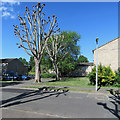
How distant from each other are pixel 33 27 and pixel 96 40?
10301mm

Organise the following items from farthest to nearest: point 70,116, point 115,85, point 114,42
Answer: point 114,42, point 115,85, point 70,116

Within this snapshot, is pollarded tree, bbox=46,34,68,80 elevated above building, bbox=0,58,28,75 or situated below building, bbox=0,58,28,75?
above

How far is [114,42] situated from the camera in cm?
2091

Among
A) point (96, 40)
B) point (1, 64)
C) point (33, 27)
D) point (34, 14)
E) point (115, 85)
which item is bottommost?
point (115, 85)

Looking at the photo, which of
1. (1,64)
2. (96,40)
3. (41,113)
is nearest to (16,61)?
(1,64)

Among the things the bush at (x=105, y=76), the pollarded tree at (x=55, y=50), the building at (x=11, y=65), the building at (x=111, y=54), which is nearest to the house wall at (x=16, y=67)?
the building at (x=11, y=65)

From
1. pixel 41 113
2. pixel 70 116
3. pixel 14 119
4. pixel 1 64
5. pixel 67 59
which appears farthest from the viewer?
pixel 1 64

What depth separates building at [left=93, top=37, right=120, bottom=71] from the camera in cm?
2050

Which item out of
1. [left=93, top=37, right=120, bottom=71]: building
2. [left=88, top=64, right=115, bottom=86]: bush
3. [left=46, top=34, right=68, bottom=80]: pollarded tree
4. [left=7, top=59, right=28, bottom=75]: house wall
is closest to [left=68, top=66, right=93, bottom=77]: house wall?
[left=46, top=34, right=68, bottom=80]: pollarded tree

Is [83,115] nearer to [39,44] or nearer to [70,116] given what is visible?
[70,116]

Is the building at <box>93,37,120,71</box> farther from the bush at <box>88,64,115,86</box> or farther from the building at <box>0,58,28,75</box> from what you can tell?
the building at <box>0,58,28,75</box>

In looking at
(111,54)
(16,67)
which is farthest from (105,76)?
(16,67)

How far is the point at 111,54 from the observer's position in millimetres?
20938

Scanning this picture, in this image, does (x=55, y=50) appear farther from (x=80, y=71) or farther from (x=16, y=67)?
(x=16, y=67)
